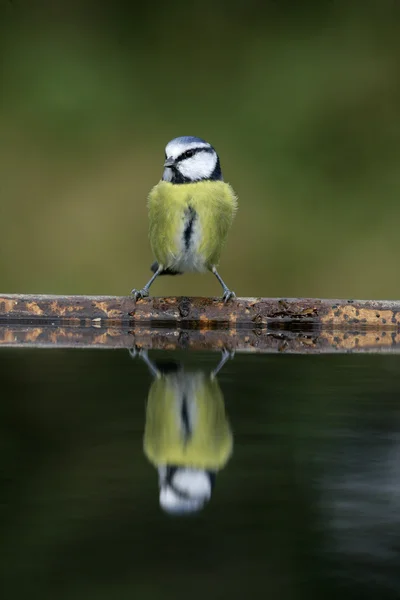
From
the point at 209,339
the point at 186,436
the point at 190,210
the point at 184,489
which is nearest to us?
the point at 184,489

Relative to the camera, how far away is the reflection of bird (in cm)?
109

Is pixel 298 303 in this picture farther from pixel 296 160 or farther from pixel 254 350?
pixel 296 160

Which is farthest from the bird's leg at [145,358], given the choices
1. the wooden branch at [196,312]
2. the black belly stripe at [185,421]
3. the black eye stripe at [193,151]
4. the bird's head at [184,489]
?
the black eye stripe at [193,151]

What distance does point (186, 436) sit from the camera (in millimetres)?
1369

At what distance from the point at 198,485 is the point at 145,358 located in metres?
1.08

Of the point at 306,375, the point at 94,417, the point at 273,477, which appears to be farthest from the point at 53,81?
the point at 273,477

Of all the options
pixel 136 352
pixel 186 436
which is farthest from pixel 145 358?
pixel 186 436

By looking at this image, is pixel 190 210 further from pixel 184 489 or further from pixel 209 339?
pixel 184 489

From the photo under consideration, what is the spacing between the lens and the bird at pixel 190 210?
2.99 meters

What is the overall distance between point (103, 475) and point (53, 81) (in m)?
4.72

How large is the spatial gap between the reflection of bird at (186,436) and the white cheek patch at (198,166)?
1.14m

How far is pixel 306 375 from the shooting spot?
1.99 meters

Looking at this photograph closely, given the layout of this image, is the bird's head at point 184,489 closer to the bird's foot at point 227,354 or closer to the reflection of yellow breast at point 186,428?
the reflection of yellow breast at point 186,428

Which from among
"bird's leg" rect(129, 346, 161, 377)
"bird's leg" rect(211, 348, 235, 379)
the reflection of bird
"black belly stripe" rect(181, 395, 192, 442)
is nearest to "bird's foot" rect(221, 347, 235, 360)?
"bird's leg" rect(211, 348, 235, 379)
